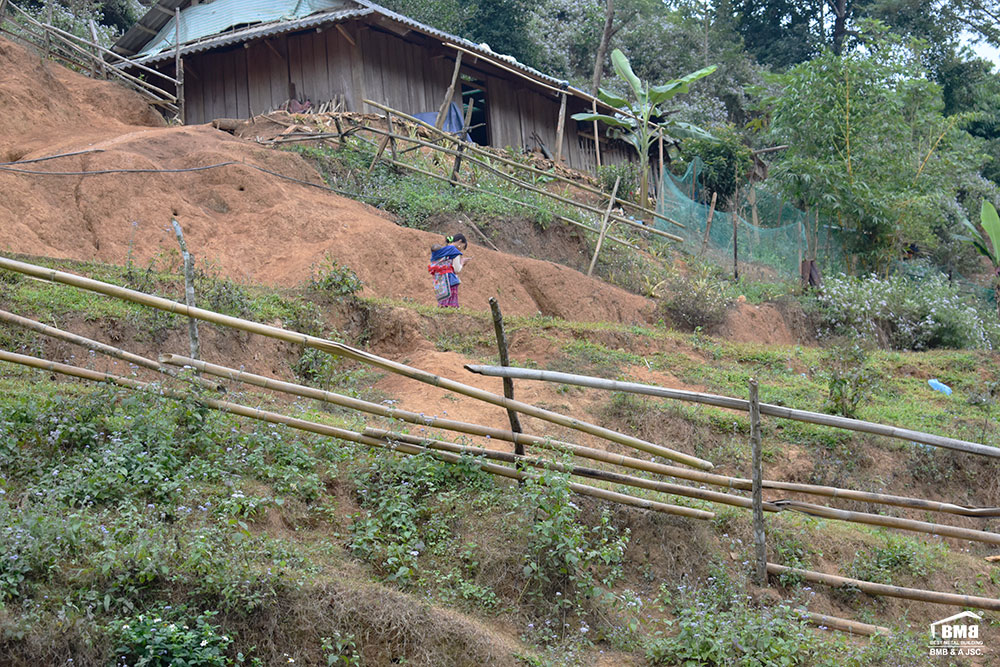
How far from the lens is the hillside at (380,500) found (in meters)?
4.08

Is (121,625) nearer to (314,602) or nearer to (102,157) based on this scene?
(314,602)

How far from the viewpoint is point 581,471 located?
5.15m

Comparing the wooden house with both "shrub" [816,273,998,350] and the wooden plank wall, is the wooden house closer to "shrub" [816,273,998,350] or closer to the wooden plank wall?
the wooden plank wall

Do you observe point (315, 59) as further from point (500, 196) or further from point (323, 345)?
point (323, 345)

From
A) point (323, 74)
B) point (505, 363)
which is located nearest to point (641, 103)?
point (323, 74)

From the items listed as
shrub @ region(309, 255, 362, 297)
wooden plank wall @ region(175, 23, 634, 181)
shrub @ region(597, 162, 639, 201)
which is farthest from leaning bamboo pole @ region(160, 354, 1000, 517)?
shrub @ region(597, 162, 639, 201)

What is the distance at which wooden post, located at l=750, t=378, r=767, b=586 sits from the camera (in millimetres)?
5102

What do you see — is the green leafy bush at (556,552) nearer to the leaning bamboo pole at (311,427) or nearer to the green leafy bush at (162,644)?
the leaning bamboo pole at (311,427)

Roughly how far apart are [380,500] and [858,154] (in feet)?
41.4

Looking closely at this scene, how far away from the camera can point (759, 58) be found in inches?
1077

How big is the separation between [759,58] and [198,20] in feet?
55.0

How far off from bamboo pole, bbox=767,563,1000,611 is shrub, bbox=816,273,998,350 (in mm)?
7649

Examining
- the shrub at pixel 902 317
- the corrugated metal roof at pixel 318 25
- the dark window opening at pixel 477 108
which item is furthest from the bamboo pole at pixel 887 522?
the dark window opening at pixel 477 108

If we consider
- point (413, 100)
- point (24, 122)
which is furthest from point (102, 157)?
point (413, 100)
